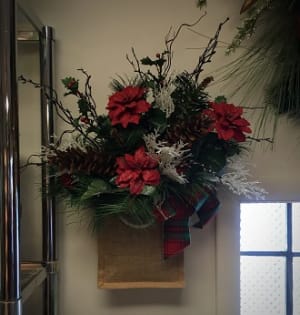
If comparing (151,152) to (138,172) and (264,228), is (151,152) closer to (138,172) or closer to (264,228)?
(138,172)

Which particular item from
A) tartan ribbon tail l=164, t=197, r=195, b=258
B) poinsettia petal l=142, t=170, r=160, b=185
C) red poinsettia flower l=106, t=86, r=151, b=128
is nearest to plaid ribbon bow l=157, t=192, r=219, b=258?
tartan ribbon tail l=164, t=197, r=195, b=258

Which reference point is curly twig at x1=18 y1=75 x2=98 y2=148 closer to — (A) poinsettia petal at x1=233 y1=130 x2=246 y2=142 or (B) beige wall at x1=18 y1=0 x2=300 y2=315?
(B) beige wall at x1=18 y1=0 x2=300 y2=315

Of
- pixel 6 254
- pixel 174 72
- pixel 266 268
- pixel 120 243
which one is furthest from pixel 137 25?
pixel 266 268

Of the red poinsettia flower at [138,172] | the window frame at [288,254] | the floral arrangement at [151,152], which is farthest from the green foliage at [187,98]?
the window frame at [288,254]

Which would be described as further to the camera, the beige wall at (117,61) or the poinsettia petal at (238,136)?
the beige wall at (117,61)

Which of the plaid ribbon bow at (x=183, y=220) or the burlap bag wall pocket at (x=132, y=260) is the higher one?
the plaid ribbon bow at (x=183, y=220)

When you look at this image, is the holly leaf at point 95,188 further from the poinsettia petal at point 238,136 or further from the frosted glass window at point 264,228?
the frosted glass window at point 264,228

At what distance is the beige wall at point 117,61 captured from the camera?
3.49 ft

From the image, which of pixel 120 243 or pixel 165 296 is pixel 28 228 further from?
pixel 165 296

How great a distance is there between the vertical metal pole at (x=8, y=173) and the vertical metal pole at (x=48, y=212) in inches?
11.7

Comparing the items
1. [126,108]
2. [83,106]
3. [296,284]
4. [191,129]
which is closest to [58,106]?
[83,106]

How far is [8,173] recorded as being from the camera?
71cm

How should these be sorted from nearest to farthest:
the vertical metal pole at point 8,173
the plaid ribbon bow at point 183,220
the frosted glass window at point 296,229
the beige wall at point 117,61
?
the vertical metal pole at point 8,173 → the plaid ribbon bow at point 183,220 → the beige wall at point 117,61 → the frosted glass window at point 296,229

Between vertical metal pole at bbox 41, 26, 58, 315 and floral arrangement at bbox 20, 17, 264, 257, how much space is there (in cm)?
9
